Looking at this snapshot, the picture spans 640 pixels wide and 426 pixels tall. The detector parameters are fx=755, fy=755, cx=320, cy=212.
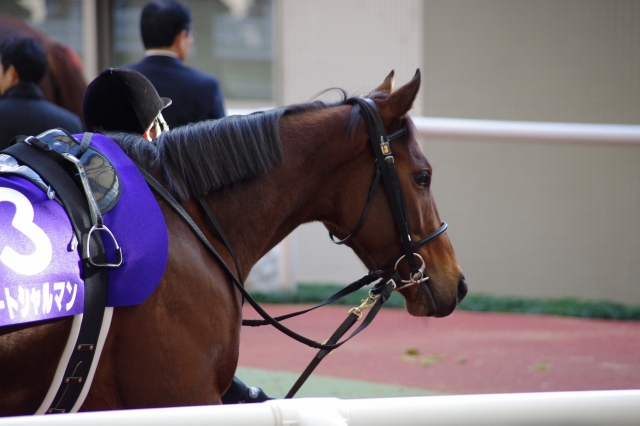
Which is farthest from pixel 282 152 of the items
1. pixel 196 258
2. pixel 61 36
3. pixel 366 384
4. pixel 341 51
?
pixel 61 36

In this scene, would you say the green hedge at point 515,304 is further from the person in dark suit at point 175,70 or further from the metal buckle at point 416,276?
the metal buckle at point 416,276

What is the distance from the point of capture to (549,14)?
7898 millimetres

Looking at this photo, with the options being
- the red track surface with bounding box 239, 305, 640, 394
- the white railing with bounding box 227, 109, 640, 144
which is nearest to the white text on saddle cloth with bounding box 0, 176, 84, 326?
the red track surface with bounding box 239, 305, 640, 394

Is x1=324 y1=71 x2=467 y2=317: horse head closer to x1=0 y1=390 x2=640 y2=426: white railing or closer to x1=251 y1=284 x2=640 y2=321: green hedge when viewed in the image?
x1=0 y1=390 x2=640 y2=426: white railing

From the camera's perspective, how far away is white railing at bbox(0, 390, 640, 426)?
1146mm

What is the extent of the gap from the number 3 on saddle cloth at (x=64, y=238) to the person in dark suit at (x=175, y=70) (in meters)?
1.75

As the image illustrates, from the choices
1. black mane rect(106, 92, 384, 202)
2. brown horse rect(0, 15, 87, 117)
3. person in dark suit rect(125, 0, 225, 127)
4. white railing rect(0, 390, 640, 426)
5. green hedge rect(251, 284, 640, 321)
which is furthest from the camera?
green hedge rect(251, 284, 640, 321)

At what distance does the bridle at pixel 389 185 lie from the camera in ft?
8.20

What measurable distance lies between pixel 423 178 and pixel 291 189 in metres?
0.45

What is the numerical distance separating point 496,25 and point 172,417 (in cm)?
755

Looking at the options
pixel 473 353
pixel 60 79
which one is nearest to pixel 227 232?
pixel 60 79

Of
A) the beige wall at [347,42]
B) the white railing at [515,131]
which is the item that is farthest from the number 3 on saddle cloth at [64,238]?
the beige wall at [347,42]

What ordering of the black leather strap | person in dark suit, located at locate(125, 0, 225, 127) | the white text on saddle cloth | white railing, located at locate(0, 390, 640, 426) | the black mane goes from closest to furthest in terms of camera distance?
1. white railing, located at locate(0, 390, 640, 426)
2. the white text on saddle cloth
3. the black leather strap
4. the black mane
5. person in dark suit, located at locate(125, 0, 225, 127)

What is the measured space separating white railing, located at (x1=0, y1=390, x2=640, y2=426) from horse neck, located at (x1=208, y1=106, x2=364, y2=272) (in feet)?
4.15
